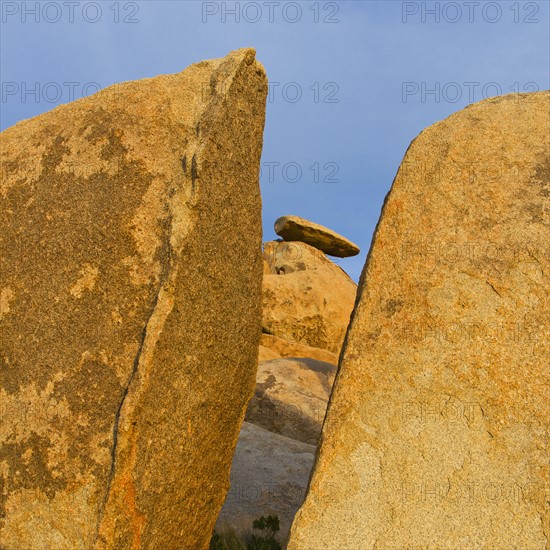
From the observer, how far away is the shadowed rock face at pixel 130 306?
3.25 metres

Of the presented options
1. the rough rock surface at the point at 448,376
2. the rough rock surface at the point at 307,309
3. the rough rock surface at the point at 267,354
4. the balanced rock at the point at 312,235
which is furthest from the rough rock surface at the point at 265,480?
the balanced rock at the point at 312,235

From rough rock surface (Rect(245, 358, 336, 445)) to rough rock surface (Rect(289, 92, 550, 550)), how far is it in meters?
3.75

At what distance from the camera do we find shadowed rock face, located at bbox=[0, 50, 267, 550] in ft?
10.7

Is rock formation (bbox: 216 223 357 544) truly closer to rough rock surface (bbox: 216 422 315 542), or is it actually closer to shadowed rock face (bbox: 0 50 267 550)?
rough rock surface (bbox: 216 422 315 542)

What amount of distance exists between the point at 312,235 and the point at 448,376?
16449mm

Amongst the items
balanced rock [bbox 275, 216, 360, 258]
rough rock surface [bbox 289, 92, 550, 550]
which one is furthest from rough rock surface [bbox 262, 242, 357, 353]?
rough rock surface [bbox 289, 92, 550, 550]

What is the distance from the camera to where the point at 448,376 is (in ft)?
10.8

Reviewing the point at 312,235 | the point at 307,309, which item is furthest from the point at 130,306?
the point at 312,235

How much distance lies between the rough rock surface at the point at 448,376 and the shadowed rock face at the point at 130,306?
2.29ft

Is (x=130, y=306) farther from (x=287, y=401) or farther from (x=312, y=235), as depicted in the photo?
(x=312, y=235)

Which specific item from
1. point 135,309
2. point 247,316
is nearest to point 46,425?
point 135,309

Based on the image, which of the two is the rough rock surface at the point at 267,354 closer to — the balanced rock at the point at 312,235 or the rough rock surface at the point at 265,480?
the rough rock surface at the point at 265,480

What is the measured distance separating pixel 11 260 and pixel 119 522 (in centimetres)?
145

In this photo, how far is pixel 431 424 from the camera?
324cm
